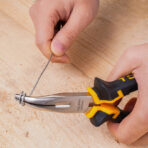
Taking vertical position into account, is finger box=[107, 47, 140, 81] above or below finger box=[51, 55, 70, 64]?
above

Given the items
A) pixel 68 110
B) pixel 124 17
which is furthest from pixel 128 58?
pixel 124 17

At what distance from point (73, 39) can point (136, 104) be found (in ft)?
0.97

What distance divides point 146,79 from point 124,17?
1.29ft

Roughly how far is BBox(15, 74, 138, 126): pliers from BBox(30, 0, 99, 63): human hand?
7.7 inches

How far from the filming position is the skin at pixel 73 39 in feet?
1.84

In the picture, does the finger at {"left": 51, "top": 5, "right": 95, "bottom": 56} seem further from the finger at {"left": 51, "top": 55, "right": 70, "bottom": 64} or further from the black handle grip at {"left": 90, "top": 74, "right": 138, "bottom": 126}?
the black handle grip at {"left": 90, "top": 74, "right": 138, "bottom": 126}

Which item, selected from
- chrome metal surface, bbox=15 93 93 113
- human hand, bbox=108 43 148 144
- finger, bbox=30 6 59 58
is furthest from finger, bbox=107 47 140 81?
finger, bbox=30 6 59 58

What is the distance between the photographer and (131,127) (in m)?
0.57

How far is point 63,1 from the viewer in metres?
0.76

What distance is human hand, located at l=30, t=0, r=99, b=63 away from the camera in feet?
2.35

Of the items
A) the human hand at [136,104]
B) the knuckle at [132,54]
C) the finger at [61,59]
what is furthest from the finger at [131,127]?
the finger at [61,59]

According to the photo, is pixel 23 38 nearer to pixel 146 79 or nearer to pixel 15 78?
pixel 15 78

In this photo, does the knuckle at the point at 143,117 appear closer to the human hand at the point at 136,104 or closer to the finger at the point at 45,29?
the human hand at the point at 136,104

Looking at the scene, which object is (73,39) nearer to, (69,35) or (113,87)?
(69,35)
